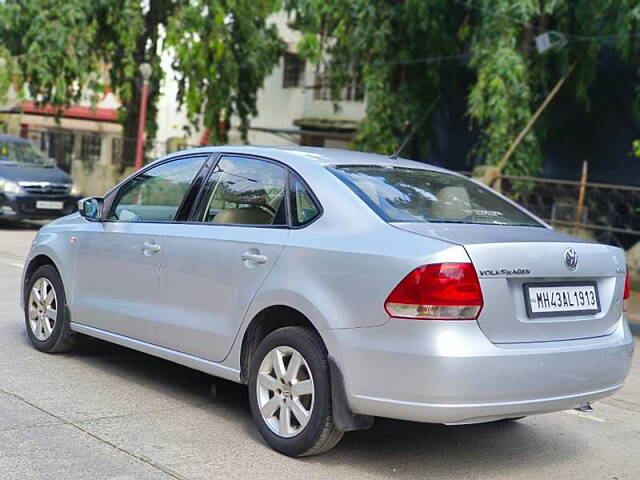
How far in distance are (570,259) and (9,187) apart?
1508 cm

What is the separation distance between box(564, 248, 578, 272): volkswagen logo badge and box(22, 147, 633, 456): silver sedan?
1 cm

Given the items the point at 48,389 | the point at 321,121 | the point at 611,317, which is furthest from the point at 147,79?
the point at 611,317

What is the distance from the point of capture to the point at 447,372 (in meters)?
4.30

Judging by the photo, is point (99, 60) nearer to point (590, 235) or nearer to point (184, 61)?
point (184, 61)

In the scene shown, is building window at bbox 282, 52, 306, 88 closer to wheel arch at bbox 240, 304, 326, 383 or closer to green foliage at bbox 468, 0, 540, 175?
green foliage at bbox 468, 0, 540, 175

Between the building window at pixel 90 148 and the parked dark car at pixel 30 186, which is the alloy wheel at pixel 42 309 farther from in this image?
the building window at pixel 90 148

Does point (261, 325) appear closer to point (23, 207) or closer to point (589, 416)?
Result: point (589, 416)

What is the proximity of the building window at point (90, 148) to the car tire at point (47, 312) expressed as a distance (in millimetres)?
21282

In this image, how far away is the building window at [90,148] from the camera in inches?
1096

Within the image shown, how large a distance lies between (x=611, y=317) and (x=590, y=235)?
33.7 feet

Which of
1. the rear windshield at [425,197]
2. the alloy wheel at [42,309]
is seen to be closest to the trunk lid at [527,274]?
the rear windshield at [425,197]

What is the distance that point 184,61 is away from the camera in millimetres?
22281

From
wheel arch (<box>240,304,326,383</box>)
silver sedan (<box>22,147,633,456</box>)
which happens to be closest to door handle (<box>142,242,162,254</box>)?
silver sedan (<box>22,147,633,456</box>)

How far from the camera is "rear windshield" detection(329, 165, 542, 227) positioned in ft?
16.4
